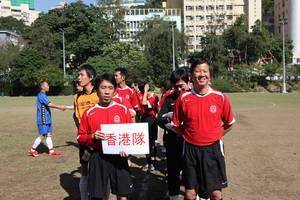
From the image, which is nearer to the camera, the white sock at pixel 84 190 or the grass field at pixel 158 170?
the white sock at pixel 84 190

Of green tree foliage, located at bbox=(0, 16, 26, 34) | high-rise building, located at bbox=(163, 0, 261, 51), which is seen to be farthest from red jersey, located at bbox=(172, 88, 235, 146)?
green tree foliage, located at bbox=(0, 16, 26, 34)

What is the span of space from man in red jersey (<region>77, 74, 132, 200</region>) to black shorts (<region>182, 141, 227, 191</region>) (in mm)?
753

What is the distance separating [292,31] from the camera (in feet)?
257

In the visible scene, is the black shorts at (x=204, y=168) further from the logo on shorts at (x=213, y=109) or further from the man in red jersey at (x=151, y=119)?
the man in red jersey at (x=151, y=119)

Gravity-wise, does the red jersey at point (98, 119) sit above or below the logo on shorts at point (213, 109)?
below

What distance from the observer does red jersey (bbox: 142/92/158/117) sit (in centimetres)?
781

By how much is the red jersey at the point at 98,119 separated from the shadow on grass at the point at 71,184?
2072 millimetres

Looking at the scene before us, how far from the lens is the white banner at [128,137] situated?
12.4 feet

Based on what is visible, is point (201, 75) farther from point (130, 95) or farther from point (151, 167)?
point (151, 167)

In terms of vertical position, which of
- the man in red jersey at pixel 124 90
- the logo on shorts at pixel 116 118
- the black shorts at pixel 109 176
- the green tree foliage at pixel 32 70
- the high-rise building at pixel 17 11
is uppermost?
the high-rise building at pixel 17 11

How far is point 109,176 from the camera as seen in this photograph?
3.91 m

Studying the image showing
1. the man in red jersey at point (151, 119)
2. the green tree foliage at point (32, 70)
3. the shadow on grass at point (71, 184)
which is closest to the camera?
the shadow on grass at point (71, 184)

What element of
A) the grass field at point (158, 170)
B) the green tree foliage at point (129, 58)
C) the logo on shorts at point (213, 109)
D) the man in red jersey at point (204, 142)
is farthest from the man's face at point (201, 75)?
the green tree foliage at point (129, 58)

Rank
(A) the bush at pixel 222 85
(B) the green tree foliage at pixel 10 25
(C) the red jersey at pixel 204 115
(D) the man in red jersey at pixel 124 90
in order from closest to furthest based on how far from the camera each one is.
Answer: (C) the red jersey at pixel 204 115, (D) the man in red jersey at pixel 124 90, (A) the bush at pixel 222 85, (B) the green tree foliage at pixel 10 25
